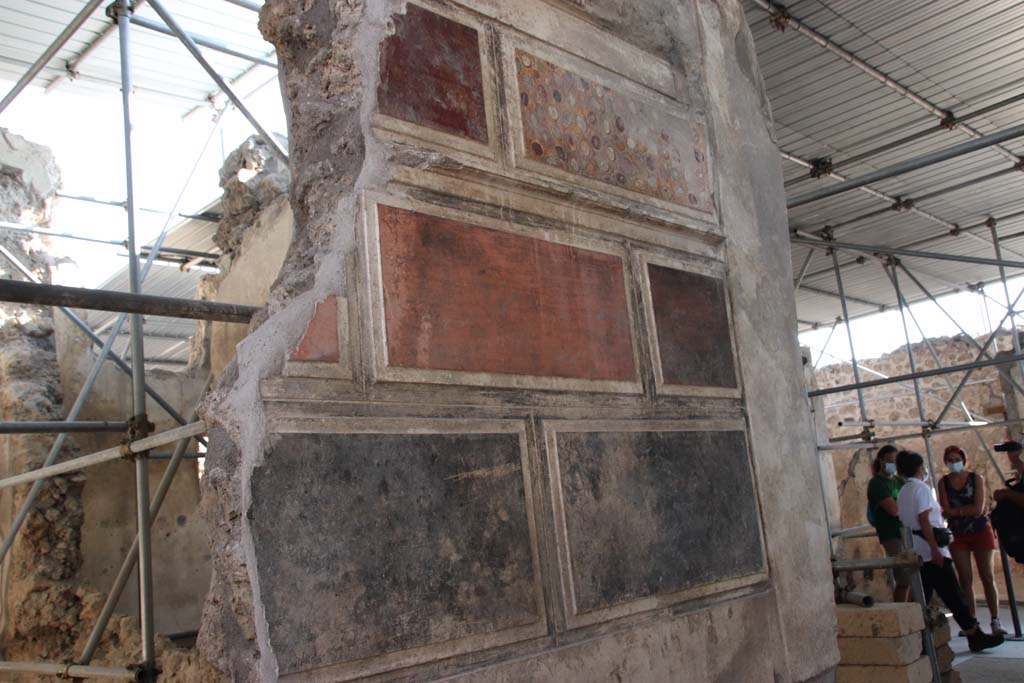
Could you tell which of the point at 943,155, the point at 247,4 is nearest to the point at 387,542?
the point at 943,155

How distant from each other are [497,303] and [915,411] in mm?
14212

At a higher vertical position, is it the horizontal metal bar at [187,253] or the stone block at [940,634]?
the horizontal metal bar at [187,253]

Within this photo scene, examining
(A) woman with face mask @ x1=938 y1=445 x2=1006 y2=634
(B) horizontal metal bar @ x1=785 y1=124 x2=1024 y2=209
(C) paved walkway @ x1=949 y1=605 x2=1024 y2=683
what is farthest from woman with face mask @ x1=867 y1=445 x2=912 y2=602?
(B) horizontal metal bar @ x1=785 y1=124 x2=1024 y2=209

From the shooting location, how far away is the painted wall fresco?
3631 millimetres

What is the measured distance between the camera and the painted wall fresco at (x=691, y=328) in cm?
363

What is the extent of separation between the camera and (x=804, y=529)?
13.6 ft

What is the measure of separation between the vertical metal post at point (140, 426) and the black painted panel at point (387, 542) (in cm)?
179

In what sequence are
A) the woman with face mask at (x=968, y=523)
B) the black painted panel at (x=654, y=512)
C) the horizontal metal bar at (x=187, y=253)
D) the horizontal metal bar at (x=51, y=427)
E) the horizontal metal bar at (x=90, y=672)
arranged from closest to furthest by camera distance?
the black painted panel at (x=654, y=512)
the horizontal metal bar at (x=90, y=672)
the horizontal metal bar at (x=51, y=427)
the woman with face mask at (x=968, y=523)
the horizontal metal bar at (x=187, y=253)

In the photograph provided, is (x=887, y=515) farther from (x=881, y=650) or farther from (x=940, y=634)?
(x=881, y=650)

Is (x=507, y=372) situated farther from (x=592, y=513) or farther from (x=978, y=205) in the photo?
(x=978, y=205)

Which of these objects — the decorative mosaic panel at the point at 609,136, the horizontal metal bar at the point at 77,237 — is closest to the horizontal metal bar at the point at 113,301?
the decorative mosaic panel at the point at 609,136

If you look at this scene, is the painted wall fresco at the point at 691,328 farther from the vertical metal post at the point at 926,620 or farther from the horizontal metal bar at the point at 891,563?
the vertical metal post at the point at 926,620

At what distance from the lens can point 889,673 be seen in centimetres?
512

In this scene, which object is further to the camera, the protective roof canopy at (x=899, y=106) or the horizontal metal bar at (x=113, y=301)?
the protective roof canopy at (x=899, y=106)
